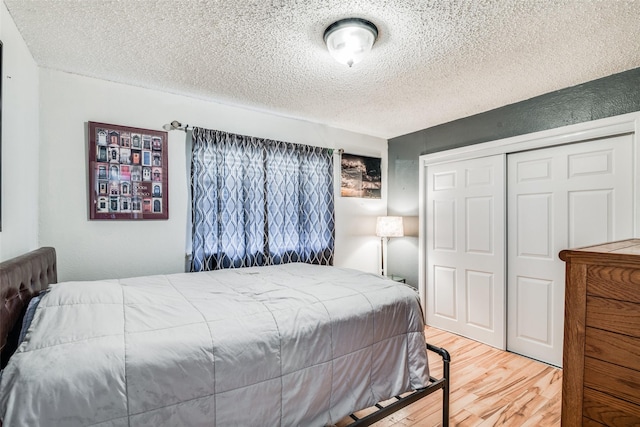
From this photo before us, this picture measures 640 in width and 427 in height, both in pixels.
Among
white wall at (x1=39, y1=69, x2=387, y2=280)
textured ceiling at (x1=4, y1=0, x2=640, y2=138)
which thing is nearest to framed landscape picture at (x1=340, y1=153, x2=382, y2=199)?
textured ceiling at (x1=4, y1=0, x2=640, y2=138)

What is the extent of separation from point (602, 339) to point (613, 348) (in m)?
0.04

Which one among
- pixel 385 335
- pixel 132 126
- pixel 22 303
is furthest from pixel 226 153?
pixel 385 335

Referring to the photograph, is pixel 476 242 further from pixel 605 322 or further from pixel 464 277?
pixel 605 322

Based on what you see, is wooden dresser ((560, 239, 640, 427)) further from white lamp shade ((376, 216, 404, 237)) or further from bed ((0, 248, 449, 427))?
white lamp shade ((376, 216, 404, 237))

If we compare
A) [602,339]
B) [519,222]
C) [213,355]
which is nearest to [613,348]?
[602,339]

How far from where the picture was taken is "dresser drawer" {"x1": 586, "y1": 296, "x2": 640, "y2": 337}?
993mm

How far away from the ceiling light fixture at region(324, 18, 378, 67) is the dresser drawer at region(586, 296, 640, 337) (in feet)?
5.35

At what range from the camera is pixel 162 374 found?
3.57 ft

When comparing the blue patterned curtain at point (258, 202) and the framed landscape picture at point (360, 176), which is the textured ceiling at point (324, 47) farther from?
the framed landscape picture at point (360, 176)

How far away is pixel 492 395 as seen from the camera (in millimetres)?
2223

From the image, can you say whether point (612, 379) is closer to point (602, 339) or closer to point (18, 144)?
point (602, 339)

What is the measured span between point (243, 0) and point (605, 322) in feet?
6.84

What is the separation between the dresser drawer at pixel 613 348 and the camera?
0.99 meters

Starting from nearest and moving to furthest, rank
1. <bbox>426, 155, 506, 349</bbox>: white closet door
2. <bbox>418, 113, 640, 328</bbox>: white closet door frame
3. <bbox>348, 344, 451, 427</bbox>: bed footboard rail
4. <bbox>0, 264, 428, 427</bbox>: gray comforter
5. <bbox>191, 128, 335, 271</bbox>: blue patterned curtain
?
1. <bbox>0, 264, 428, 427</bbox>: gray comforter
2. <bbox>348, 344, 451, 427</bbox>: bed footboard rail
3. <bbox>418, 113, 640, 328</bbox>: white closet door frame
4. <bbox>191, 128, 335, 271</bbox>: blue patterned curtain
5. <bbox>426, 155, 506, 349</bbox>: white closet door
